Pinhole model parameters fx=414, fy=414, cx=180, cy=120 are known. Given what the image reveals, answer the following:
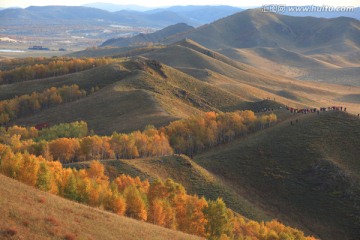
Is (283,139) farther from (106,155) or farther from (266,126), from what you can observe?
(106,155)

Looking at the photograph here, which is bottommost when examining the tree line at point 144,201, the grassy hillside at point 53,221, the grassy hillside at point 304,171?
the grassy hillside at point 304,171

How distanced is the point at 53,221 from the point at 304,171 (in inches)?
3868

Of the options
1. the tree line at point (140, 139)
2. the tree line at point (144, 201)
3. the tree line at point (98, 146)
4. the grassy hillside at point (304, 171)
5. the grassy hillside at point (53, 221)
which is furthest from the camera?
the tree line at point (140, 139)

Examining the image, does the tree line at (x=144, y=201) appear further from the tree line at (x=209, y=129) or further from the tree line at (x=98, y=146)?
the tree line at (x=209, y=129)

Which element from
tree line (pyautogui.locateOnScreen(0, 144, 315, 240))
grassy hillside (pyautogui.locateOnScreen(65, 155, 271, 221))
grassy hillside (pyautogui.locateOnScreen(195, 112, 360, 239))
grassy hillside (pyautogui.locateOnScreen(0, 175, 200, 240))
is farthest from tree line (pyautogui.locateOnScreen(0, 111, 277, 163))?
grassy hillside (pyautogui.locateOnScreen(0, 175, 200, 240))

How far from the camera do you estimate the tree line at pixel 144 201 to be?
63.0m

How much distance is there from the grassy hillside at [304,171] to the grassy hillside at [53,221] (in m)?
68.9

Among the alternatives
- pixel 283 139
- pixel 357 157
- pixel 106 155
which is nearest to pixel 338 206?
pixel 357 157

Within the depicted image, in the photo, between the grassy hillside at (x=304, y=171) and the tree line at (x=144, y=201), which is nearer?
the tree line at (x=144, y=201)

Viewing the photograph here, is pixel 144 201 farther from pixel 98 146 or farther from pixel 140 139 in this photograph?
pixel 140 139

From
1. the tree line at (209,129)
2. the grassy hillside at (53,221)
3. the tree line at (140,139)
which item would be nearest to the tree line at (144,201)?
the grassy hillside at (53,221)

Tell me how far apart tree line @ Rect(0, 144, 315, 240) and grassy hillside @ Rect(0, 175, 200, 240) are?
1474 cm

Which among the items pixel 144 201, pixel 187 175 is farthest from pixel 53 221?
pixel 187 175

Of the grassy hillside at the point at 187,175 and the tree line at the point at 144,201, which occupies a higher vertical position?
the tree line at the point at 144,201
